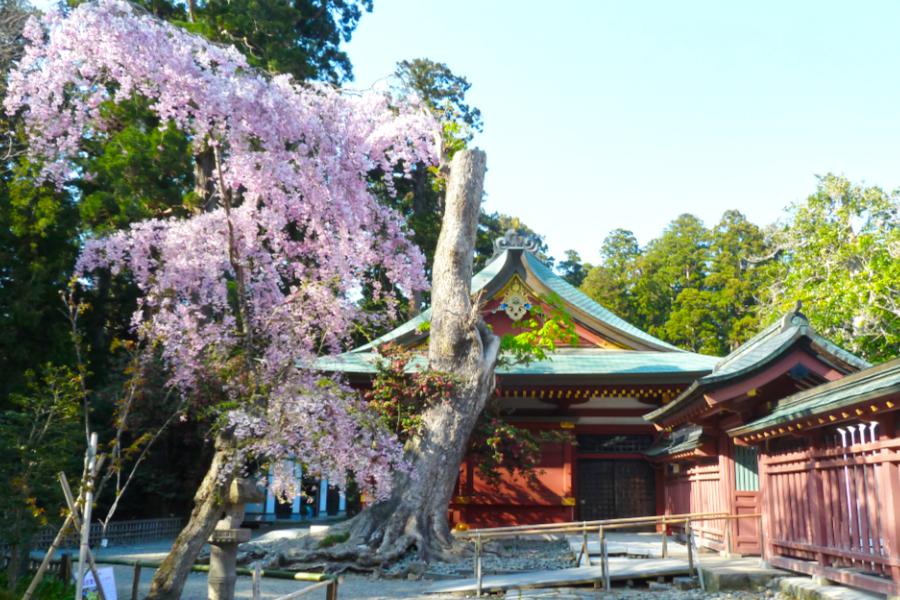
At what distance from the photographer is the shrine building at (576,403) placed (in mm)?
15484

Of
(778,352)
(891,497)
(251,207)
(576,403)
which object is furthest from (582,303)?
(891,497)

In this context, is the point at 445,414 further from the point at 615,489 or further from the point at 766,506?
the point at 615,489

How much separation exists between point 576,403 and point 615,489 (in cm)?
215

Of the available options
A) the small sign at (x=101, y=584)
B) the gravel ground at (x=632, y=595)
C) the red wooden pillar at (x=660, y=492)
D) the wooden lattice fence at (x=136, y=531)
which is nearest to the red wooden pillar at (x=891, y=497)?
the gravel ground at (x=632, y=595)

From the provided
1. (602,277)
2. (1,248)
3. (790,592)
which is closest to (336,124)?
(790,592)

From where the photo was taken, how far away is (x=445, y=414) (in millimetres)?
12383

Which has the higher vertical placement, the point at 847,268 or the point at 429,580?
the point at 847,268

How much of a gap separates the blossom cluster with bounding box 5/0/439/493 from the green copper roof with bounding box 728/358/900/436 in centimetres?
541

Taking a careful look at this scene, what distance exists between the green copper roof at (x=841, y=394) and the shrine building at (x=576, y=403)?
6.62 metres

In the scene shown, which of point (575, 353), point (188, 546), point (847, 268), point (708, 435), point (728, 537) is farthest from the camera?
point (847, 268)

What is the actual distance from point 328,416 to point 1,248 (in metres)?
11.4

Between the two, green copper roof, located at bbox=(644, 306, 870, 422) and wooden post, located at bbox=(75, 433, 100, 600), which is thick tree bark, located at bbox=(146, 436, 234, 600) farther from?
green copper roof, located at bbox=(644, 306, 870, 422)

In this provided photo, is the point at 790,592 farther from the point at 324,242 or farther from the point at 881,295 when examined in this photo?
the point at 881,295

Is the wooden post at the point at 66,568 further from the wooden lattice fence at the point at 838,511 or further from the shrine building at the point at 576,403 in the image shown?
the wooden lattice fence at the point at 838,511
